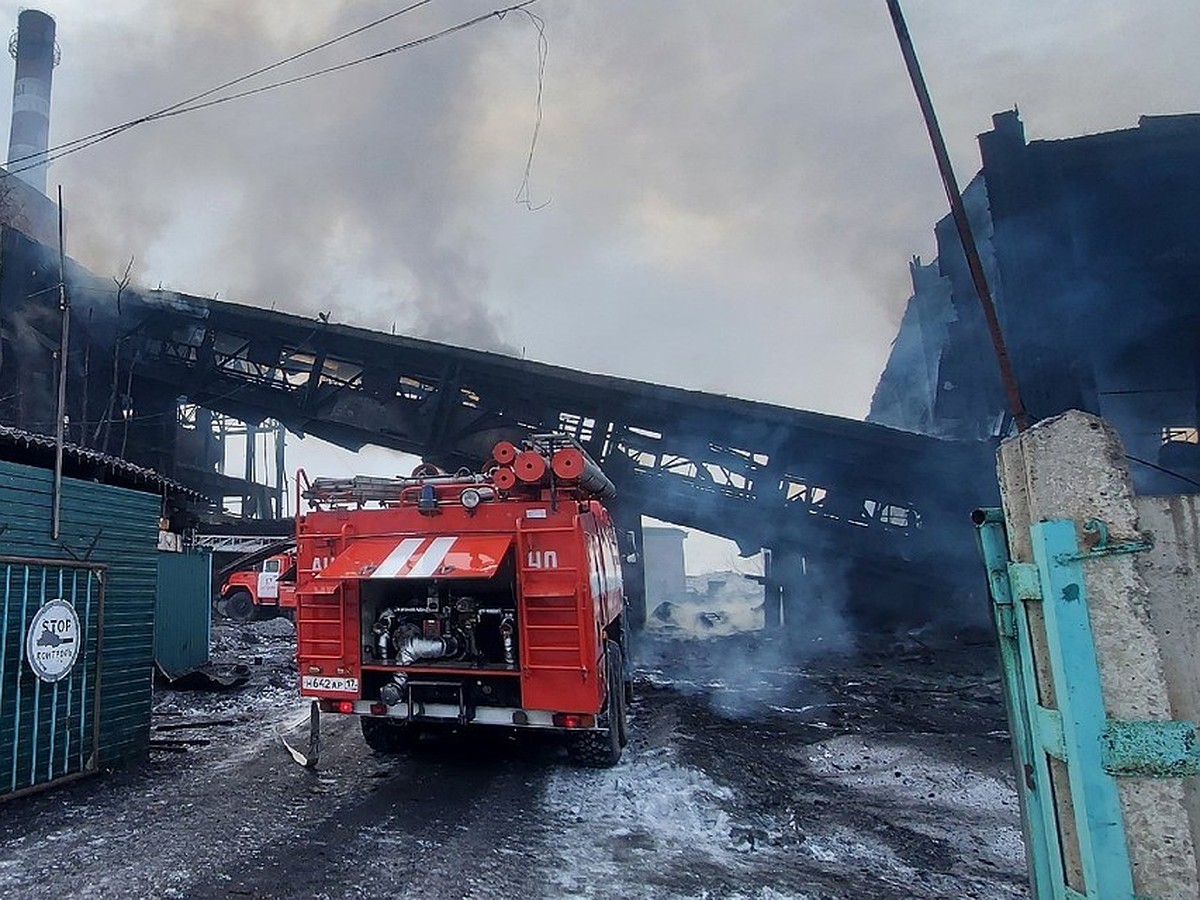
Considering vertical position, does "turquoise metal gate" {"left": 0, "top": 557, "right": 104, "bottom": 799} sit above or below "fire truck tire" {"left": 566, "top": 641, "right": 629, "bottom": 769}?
above

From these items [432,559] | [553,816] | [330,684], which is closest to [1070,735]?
[553,816]

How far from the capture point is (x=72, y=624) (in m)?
6.12

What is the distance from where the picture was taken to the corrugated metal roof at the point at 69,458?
6535mm

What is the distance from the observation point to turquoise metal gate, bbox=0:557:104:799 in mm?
5539

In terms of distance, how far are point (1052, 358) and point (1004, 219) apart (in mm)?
2709

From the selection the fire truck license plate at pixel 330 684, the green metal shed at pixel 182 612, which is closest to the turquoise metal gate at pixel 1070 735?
the fire truck license plate at pixel 330 684

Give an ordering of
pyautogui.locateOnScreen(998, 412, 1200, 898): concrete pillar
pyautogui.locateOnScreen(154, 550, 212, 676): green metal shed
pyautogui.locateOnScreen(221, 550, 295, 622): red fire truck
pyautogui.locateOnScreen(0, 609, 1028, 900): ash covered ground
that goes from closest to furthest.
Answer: pyautogui.locateOnScreen(998, 412, 1200, 898): concrete pillar < pyautogui.locateOnScreen(0, 609, 1028, 900): ash covered ground < pyautogui.locateOnScreen(154, 550, 212, 676): green metal shed < pyautogui.locateOnScreen(221, 550, 295, 622): red fire truck

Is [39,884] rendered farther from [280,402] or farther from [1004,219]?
[1004,219]

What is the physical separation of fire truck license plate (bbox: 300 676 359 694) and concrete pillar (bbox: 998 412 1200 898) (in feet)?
17.0

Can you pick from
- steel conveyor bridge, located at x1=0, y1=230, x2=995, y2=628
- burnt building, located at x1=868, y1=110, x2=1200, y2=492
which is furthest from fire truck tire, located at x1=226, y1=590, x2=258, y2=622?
burnt building, located at x1=868, y1=110, x2=1200, y2=492

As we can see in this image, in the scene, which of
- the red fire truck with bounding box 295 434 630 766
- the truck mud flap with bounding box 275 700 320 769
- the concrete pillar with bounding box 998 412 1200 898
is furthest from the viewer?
the truck mud flap with bounding box 275 700 320 769

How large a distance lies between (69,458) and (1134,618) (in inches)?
329

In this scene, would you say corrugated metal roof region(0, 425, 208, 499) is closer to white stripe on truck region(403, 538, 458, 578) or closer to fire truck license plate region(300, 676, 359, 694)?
fire truck license plate region(300, 676, 359, 694)

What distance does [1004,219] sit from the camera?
13.2 meters
